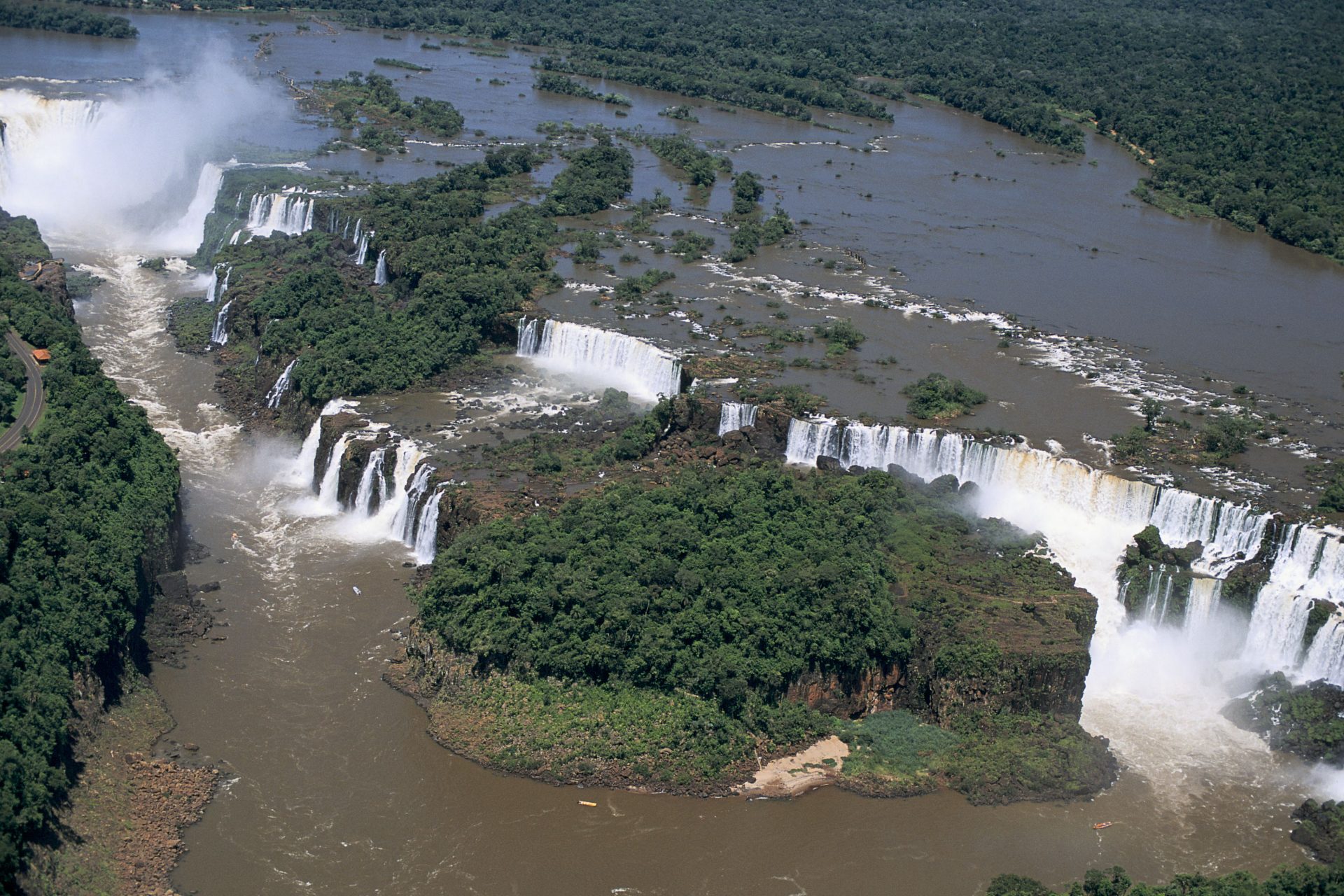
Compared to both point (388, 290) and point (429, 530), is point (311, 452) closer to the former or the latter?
point (429, 530)

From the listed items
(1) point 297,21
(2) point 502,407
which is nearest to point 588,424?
(2) point 502,407

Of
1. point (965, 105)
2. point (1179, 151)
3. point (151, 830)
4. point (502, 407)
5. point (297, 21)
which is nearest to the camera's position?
point (151, 830)

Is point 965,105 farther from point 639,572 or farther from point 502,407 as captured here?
point 639,572

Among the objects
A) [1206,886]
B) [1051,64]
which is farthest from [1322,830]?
[1051,64]

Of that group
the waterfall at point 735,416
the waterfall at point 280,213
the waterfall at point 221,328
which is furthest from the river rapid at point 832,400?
the waterfall at point 280,213

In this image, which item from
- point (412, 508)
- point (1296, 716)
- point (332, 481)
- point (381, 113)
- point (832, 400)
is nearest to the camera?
point (1296, 716)

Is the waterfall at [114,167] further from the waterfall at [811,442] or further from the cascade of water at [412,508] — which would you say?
the waterfall at [811,442]
